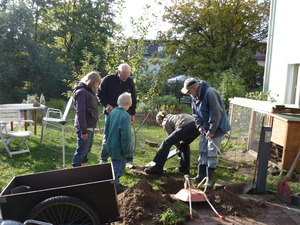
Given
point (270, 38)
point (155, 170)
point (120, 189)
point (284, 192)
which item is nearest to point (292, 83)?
point (270, 38)

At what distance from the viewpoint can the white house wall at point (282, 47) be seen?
8.91 meters

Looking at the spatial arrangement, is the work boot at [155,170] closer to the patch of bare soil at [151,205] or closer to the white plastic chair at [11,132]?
the patch of bare soil at [151,205]

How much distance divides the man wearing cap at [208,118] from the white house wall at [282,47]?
16.9ft

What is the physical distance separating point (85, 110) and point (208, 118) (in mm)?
2185

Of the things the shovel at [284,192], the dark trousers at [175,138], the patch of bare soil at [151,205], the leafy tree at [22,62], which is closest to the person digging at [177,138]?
the dark trousers at [175,138]

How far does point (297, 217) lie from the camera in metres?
3.98

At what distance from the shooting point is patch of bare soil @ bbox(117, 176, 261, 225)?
3680mm

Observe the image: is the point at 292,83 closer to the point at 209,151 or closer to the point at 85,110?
the point at 209,151

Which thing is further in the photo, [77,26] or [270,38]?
[77,26]

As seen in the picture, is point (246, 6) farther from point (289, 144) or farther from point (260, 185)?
point (260, 185)

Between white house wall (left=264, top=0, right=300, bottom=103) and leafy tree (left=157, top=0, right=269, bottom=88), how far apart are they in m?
6.57

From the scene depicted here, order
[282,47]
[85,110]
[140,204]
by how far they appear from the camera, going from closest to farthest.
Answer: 1. [140,204]
2. [85,110]
3. [282,47]

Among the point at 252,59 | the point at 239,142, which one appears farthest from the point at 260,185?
the point at 252,59

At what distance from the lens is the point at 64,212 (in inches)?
113
